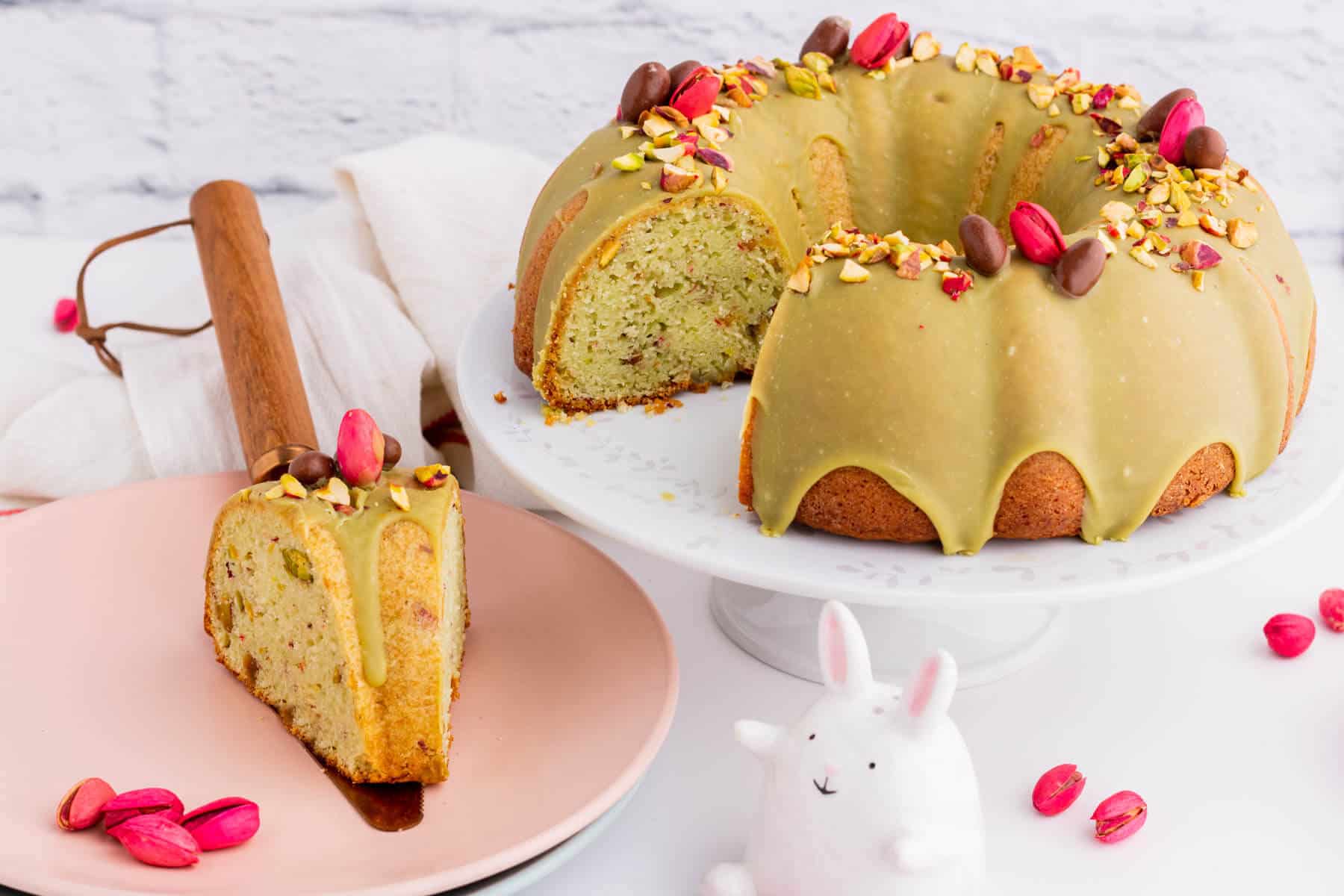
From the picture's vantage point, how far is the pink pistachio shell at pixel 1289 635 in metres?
1.77

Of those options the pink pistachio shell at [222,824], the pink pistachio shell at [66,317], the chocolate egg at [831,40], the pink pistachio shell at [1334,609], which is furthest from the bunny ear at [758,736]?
the pink pistachio shell at [66,317]

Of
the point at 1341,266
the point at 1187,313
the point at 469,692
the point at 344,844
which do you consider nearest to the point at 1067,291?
the point at 1187,313

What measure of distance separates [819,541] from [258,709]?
588 mm

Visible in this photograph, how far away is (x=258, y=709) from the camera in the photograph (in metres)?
1.54

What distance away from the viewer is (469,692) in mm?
1552

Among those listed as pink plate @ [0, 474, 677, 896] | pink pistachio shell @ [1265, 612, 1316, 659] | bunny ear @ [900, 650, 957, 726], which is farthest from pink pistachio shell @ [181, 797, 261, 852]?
pink pistachio shell @ [1265, 612, 1316, 659]

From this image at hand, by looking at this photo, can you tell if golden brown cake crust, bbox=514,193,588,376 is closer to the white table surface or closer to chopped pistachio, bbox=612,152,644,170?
chopped pistachio, bbox=612,152,644,170

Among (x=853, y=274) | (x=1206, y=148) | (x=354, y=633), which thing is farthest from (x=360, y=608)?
(x=1206, y=148)

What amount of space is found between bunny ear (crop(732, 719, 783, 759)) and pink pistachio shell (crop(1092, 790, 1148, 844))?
0.37 metres

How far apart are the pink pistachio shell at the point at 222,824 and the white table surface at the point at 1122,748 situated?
276mm

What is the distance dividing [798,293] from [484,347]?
1.83 feet

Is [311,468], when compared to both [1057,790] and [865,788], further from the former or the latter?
[1057,790]

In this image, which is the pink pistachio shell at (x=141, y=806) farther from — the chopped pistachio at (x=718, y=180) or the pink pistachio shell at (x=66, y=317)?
the pink pistachio shell at (x=66, y=317)

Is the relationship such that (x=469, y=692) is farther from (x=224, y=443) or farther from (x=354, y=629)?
(x=224, y=443)
